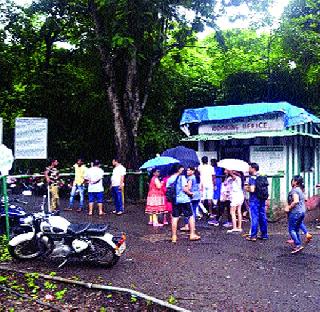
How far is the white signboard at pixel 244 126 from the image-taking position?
17484 mm

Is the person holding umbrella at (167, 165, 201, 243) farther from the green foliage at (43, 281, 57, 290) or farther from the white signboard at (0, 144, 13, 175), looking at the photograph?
the green foliage at (43, 281, 57, 290)

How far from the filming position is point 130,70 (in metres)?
19.0

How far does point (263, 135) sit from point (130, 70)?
5.80 meters

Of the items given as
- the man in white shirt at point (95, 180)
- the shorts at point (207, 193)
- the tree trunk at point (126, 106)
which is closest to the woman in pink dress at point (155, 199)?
the shorts at point (207, 193)

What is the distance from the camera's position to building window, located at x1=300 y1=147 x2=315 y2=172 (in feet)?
62.5

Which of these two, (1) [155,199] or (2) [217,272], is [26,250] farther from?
(1) [155,199]

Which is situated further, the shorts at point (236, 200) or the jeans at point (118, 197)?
the jeans at point (118, 197)

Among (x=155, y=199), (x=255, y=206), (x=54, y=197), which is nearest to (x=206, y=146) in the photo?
(x=155, y=199)

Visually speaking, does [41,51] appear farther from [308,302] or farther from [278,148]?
[308,302]

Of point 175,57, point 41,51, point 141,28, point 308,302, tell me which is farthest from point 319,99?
point 308,302

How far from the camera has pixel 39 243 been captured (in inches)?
366

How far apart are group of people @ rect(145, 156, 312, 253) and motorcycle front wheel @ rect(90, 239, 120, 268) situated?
7.79 ft

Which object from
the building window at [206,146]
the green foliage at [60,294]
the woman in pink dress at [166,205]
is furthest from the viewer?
the building window at [206,146]

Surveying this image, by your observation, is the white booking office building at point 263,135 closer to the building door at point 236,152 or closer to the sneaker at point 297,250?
the building door at point 236,152
